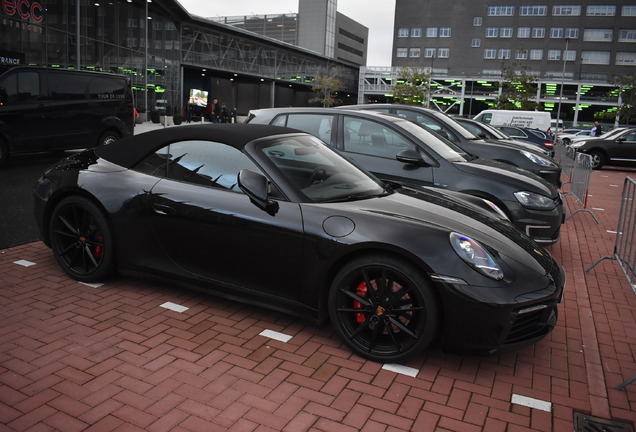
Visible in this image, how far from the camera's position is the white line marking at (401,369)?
3279 millimetres

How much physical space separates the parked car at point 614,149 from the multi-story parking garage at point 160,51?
66.7 feet

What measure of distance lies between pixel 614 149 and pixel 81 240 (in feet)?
63.2

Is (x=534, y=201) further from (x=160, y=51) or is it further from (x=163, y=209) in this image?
(x=160, y=51)

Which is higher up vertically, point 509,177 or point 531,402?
point 509,177

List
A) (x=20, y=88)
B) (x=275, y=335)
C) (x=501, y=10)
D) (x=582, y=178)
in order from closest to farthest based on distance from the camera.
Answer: (x=275, y=335) < (x=582, y=178) < (x=20, y=88) < (x=501, y=10)

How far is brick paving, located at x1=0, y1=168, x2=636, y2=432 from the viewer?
2.75 meters

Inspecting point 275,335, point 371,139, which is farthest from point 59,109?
point 275,335

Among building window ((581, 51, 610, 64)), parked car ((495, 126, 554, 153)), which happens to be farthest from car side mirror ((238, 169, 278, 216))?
building window ((581, 51, 610, 64))

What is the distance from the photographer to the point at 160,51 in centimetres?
3678

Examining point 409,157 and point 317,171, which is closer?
point 317,171

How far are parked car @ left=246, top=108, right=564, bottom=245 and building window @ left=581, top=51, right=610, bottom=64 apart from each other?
78.9 m

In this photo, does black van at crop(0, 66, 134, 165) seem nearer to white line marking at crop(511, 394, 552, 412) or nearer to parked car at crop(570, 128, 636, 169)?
white line marking at crop(511, 394, 552, 412)

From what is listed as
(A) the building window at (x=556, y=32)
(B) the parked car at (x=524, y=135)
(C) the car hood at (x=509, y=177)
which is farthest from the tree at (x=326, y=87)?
(C) the car hood at (x=509, y=177)

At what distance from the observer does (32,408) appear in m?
2.72
